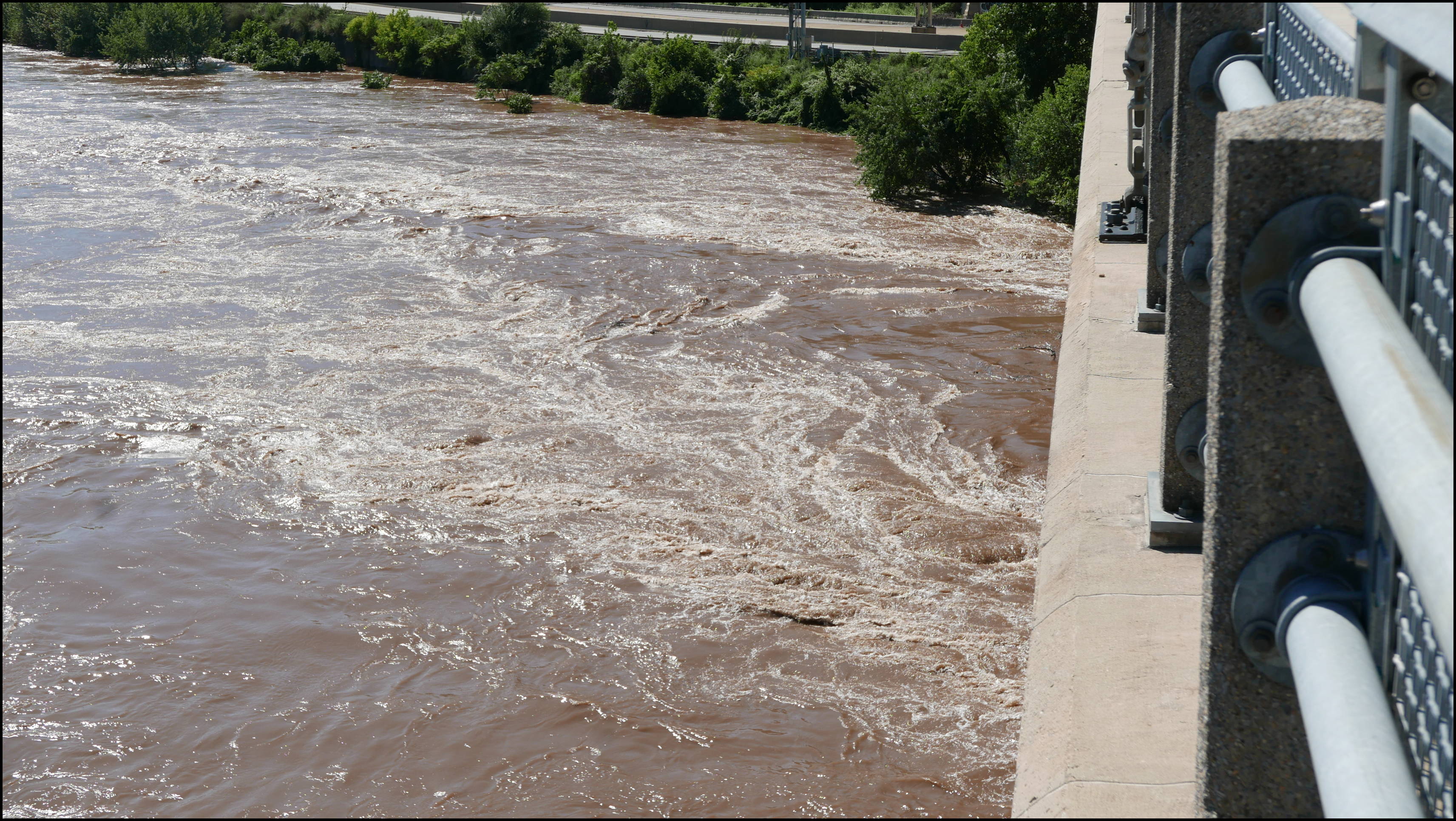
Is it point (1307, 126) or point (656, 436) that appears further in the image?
point (656, 436)

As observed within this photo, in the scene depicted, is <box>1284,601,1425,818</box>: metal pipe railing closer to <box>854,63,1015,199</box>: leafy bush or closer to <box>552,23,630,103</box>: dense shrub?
<box>854,63,1015,199</box>: leafy bush

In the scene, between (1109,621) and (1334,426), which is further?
(1109,621)

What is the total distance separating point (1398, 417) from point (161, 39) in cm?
5096

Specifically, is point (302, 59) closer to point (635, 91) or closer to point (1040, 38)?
point (635, 91)

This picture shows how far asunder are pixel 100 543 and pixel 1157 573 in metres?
8.61

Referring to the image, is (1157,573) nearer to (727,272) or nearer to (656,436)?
(656,436)

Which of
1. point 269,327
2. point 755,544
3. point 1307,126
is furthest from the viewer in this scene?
point 269,327

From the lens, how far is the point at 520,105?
114 feet

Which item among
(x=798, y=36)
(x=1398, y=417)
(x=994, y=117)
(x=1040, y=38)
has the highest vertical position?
(x=798, y=36)

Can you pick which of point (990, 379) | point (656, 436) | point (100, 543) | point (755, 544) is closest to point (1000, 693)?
point (755, 544)

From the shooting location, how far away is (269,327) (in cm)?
1534

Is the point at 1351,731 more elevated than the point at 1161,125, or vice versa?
the point at 1161,125

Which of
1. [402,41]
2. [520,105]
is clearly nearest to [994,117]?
[520,105]

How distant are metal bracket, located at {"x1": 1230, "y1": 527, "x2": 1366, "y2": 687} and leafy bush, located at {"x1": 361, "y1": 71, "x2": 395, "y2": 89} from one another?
137ft
